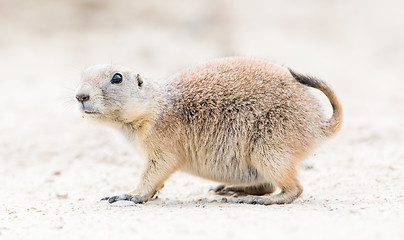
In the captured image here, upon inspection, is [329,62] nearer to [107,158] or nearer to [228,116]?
[107,158]

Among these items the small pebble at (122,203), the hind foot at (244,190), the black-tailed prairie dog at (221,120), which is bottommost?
the small pebble at (122,203)

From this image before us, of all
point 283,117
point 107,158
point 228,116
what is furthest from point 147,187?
point 107,158

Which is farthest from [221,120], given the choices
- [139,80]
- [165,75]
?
[165,75]

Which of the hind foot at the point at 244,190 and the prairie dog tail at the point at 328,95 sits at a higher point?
the prairie dog tail at the point at 328,95

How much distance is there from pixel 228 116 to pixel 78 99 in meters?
1.40

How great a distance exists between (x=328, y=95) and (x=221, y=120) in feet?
3.39

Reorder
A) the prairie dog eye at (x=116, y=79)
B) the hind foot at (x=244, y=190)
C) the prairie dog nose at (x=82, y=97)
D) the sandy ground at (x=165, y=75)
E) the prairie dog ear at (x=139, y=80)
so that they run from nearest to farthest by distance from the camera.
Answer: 1. the sandy ground at (x=165, y=75)
2. the prairie dog nose at (x=82, y=97)
3. the prairie dog eye at (x=116, y=79)
4. the prairie dog ear at (x=139, y=80)
5. the hind foot at (x=244, y=190)

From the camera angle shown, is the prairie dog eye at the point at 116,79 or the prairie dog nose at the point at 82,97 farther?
the prairie dog eye at the point at 116,79

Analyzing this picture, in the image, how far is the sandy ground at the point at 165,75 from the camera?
3807mm

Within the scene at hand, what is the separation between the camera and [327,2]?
46.8ft

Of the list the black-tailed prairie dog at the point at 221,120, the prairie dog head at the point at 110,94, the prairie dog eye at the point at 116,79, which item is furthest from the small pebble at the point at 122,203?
the prairie dog eye at the point at 116,79

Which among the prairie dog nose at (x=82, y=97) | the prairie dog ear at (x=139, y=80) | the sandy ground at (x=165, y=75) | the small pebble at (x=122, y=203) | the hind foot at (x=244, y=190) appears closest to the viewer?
the sandy ground at (x=165, y=75)

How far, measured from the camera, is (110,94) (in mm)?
4871

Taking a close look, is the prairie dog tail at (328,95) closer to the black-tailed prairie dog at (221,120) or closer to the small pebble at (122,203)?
the black-tailed prairie dog at (221,120)
